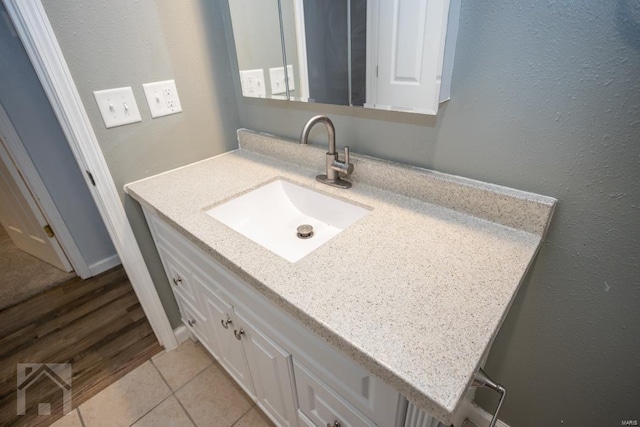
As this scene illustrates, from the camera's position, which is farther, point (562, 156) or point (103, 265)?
point (103, 265)

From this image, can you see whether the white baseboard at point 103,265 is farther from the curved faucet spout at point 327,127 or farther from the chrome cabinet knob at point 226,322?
the curved faucet spout at point 327,127

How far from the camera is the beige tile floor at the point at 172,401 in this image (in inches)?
48.8

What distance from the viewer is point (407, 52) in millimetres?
778

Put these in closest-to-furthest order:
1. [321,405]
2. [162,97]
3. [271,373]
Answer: [321,405] < [271,373] < [162,97]

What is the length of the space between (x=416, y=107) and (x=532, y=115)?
0.26 metres

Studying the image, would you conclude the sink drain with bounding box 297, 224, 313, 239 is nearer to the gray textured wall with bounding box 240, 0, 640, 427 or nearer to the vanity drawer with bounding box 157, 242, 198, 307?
the gray textured wall with bounding box 240, 0, 640, 427

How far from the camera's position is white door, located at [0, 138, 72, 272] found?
70.7 inches

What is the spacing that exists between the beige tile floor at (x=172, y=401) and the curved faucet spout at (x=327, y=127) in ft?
3.63

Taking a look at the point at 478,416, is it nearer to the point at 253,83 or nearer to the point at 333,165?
the point at 333,165

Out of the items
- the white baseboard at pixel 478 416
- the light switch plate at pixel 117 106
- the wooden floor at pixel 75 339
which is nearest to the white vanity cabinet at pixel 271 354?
the light switch plate at pixel 117 106

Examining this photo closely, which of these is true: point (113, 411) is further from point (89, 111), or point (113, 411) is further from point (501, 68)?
point (501, 68)

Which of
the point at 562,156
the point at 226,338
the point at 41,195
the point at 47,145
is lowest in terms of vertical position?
the point at 226,338

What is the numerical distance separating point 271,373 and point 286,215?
51 cm

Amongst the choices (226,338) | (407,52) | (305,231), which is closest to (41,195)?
(226,338)
